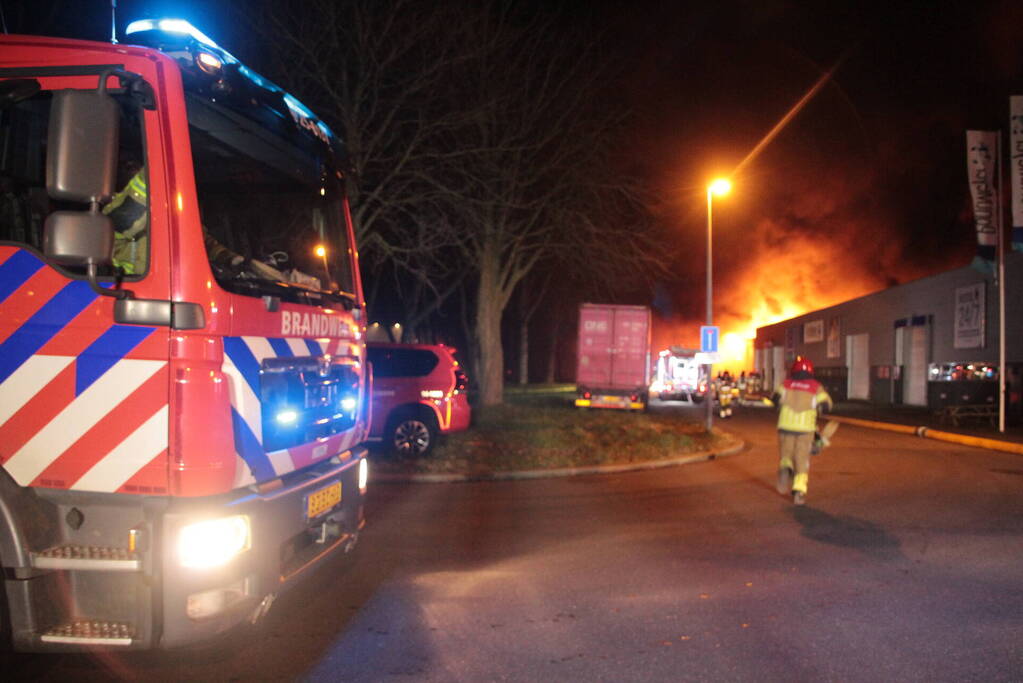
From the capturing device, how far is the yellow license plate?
4.54m

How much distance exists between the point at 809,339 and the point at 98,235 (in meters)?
43.4

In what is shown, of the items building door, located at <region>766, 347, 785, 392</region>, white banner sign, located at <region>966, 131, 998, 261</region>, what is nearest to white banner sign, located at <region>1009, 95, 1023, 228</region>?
white banner sign, located at <region>966, 131, 998, 261</region>

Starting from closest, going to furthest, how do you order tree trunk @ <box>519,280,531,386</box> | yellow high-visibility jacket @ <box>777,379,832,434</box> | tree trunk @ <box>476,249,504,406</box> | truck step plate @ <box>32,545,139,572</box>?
truck step plate @ <box>32,545,139,572</box> < yellow high-visibility jacket @ <box>777,379,832,434</box> < tree trunk @ <box>476,249,504,406</box> < tree trunk @ <box>519,280,531,386</box>

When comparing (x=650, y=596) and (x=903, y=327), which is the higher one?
(x=903, y=327)

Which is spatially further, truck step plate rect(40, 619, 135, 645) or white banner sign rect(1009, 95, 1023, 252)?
white banner sign rect(1009, 95, 1023, 252)

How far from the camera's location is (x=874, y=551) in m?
7.22

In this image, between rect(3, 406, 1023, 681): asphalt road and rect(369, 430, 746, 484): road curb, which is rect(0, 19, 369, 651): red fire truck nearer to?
rect(3, 406, 1023, 681): asphalt road

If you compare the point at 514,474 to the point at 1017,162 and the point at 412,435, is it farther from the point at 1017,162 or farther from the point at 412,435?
the point at 1017,162

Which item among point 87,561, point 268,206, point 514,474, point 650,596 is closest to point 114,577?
point 87,561

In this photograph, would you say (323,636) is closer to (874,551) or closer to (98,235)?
(98,235)

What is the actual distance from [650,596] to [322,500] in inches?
102

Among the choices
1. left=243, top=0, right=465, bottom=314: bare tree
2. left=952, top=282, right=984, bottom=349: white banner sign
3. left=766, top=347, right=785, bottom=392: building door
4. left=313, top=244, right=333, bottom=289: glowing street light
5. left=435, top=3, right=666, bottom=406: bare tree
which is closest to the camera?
left=313, top=244, right=333, bottom=289: glowing street light

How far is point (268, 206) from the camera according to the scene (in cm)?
485

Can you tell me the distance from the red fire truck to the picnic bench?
20077 mm
